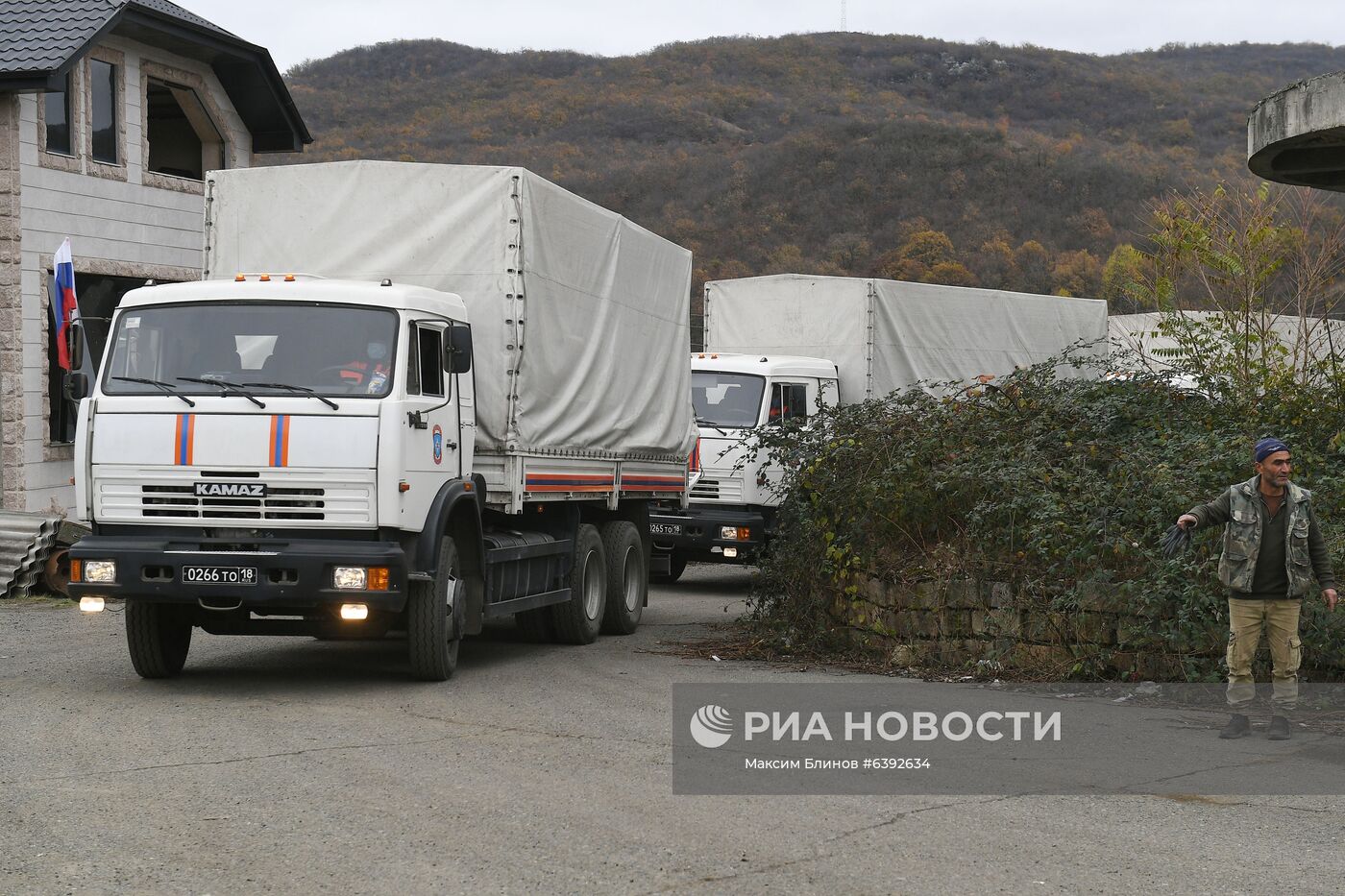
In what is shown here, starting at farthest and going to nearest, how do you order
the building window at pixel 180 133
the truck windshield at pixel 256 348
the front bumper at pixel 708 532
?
1. the building window at pixel 180 133
2. the front bumper at pixel 708 532
3. the truck windshield at pixel 256 348

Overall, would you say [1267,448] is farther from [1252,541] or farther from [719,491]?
[719,491]

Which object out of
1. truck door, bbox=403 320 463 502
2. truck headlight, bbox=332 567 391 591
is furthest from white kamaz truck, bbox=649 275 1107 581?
truck headlight, bbox=332 567 391 591

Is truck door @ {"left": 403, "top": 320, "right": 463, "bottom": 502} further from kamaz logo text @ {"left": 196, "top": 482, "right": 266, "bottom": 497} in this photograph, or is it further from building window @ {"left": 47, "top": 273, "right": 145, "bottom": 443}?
building window @ {"left": 47, "top": 273, "right": 145, "bottom": 443}

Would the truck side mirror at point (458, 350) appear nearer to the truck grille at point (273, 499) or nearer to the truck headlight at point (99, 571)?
the truck grille at point (273, 499)

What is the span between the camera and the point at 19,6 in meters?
20.4

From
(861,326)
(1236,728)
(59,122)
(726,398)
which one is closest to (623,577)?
(726,398)

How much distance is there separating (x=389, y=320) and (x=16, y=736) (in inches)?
129

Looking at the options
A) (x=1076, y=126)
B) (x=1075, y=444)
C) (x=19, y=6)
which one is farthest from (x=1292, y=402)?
(x=1076, y=126)

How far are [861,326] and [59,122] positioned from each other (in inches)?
414

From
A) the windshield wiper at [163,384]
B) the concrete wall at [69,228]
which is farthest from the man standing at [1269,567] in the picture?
the concrete wall at [69,228]

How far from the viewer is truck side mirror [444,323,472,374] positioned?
1018cm

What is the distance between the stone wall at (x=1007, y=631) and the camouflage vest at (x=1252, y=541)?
1.22 m

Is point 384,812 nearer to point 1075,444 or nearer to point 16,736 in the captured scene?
point 16,736

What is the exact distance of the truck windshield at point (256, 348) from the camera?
9.66 m
